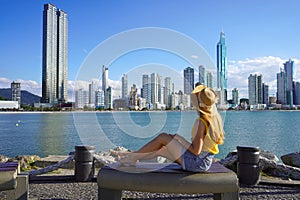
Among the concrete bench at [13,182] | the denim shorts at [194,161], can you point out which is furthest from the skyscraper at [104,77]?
the denim shorts at [194,161]

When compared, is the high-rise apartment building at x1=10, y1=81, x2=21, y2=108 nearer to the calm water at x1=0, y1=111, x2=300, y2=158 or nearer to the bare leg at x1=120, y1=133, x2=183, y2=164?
the calm water at x1=0, y1=111, x2=300, y2=158

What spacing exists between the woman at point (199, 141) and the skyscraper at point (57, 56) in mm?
4700

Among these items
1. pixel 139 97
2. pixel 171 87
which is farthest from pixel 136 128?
pixel 171 87

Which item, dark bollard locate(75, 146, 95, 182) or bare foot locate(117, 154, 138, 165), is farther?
dark bollard locate(75, 146, 95, 182)

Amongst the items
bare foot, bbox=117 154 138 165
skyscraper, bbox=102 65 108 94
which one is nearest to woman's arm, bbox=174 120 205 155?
bare foot, bbox=117 154 138 165

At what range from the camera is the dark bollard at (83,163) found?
6508 millimetres

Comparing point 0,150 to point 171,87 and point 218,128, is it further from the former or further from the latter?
point 218,128

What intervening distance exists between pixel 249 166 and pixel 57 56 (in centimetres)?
2576

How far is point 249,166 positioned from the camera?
6.32 meters

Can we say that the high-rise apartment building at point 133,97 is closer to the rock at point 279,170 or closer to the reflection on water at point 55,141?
the rock at point 279,170

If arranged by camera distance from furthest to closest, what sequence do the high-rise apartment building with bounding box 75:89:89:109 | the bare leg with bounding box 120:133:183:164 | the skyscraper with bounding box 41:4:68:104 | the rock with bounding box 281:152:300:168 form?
the skyscraper with bounding box 41:4:68:104 < the rock with bounding box 281:152:300:168 < the high-rise apartment building with bounding box 75:89:89:109 < the bare leg with bounding box 120:133:183:164

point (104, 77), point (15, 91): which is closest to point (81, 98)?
point (104, 77)

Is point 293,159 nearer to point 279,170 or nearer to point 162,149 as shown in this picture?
point 279,170

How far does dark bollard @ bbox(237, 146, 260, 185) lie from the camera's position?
20.6 ft
